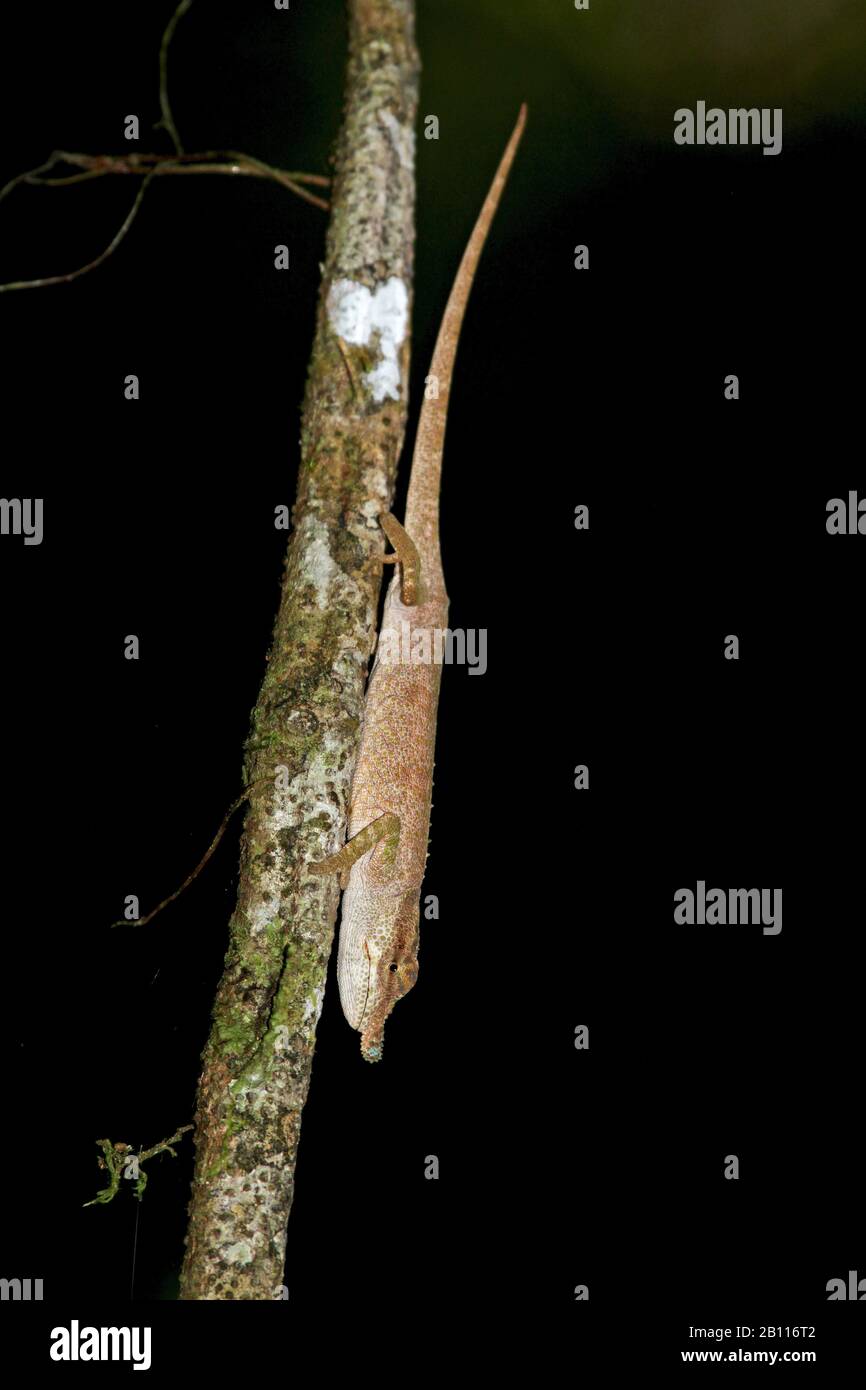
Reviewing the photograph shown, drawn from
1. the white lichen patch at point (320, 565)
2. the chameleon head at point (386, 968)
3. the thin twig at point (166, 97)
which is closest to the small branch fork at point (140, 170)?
the thin twig at point (166, 97)

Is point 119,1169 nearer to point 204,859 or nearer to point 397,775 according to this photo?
point 204,859

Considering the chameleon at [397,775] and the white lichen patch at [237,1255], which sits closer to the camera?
the white lichen patch at [237,1255]

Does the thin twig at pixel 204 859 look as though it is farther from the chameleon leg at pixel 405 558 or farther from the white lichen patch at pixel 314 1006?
the chameleon leg at pixel 405 558

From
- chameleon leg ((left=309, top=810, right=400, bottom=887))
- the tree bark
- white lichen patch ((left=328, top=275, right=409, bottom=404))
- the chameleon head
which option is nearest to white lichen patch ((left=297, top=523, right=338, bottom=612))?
the tree bark

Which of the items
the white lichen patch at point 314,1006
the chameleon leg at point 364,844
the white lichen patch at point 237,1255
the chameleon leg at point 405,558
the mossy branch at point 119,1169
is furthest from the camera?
the chameleon leg at point 405,558

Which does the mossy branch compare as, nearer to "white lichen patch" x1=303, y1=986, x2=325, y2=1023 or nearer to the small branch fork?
"white lichen patch" x1=303, y1=986, x2=325, y2=1023

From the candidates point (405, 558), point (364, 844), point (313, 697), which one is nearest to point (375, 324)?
point (405, 558)
